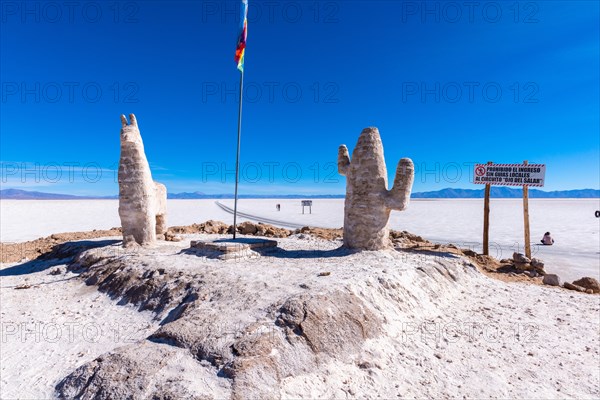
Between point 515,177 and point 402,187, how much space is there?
5.50 meters

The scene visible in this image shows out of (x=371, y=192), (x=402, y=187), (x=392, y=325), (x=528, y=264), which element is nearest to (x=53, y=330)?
(x=392, y=325)

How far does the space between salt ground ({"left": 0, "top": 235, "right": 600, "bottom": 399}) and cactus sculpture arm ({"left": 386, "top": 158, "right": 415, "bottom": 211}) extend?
139 centimetres

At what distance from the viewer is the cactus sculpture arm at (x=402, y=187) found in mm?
8984

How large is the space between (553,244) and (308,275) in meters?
14.4

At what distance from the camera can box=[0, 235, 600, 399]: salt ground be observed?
15.9ft

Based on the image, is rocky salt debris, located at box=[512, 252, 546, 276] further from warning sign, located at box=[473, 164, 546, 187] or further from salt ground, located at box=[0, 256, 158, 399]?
salt ground, located at box=[0, 256, 158, 399]

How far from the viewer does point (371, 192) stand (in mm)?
9258

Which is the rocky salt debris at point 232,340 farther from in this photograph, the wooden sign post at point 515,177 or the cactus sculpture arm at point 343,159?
the wooden sign post at point 515,177

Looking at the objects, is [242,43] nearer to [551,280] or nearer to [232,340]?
[232,340]

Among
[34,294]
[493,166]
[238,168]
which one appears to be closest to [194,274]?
[238,168]

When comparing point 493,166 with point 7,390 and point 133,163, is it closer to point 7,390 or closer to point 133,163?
point 133,163

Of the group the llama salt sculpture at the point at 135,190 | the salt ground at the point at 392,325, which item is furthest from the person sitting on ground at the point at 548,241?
the llama salt sculpture at the point at 135,190

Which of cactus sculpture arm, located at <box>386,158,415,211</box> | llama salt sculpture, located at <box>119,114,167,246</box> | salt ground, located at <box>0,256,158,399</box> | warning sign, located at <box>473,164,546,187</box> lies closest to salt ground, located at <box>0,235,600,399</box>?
salt ground, located at <box>0,256,158,399</box>

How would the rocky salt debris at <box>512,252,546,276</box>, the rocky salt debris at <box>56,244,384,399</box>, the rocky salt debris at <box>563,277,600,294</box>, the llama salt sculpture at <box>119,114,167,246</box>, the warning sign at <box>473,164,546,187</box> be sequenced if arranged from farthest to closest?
1. the warning sign at <box>473,164,546,187</box>
2. the rocky salt debris at <box>512,252,546,276</box>
3. the llama salt sculpture at <box>119,114,167,246</box>
4. the rocky salt debris at <box>563,277,600,294</box>
5. the rocky salt debris at <box>56,244,384,399</box>
